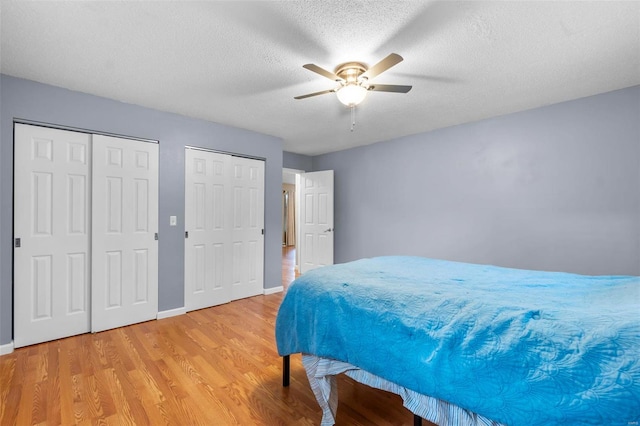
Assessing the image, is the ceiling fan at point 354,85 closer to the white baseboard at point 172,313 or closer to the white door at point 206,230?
the white door at point 206,230

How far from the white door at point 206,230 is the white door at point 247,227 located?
10 centimetres

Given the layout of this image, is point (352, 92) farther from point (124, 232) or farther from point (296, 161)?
point (296, 161)

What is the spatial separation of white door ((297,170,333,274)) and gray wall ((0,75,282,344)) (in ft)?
3.62

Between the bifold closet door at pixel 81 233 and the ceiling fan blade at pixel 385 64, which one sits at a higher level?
the ceiling fan blade at pixel 385 64

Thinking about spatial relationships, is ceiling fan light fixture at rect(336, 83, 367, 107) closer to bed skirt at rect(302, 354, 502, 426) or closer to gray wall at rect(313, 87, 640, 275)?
bed skirt at rect(302, 354, 502, 426)

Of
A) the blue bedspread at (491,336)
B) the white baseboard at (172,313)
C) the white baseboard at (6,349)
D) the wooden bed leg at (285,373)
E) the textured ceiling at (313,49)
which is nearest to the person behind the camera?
the blue bedspread at (491,336)

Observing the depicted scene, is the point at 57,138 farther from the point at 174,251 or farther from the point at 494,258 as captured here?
the point at 494,258

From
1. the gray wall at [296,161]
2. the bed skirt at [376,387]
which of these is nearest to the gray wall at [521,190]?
the gray wall at [296,161]

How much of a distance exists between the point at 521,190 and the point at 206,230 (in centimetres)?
387

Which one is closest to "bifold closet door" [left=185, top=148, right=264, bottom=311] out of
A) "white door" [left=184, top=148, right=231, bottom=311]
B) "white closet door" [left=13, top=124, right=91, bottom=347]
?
"white door" [left=184, top=148, right=231, bottom=311]

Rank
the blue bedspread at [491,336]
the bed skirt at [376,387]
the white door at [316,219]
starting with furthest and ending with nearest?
the white door at [316,219] < the bed skirt at [376,387] < the blue bedspread at [491,336]

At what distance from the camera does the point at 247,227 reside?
4219 mm

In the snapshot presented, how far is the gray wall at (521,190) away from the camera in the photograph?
112 inches

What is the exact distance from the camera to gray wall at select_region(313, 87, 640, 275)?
112 inches
